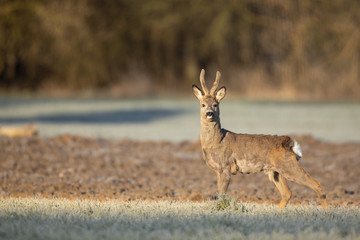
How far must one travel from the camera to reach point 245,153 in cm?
823

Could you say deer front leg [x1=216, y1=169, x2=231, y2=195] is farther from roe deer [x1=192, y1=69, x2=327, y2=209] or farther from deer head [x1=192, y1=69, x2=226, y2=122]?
deer head [x1=192, y1=69, x2=226, y2=122]

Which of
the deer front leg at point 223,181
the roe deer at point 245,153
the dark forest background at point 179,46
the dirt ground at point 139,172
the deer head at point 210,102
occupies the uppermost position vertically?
the dark forest background at point 179,46

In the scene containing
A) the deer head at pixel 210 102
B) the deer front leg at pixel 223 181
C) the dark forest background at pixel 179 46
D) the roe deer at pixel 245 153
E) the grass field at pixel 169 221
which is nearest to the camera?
the grass field at pixel 169 221

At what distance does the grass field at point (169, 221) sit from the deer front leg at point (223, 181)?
272 millimetres

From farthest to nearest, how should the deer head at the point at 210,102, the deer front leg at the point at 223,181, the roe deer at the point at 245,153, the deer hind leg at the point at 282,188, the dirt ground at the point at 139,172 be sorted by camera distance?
the dirt ground at the point at 139,172 < the deer hind leg at the point at 282,188 < the deer head at the point at 210,102 < the deer front leg at the point at 223,181 < the roe deer at the point at 245,153

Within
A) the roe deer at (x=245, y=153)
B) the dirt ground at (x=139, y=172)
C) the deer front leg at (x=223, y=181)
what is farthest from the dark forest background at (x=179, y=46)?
the deer front leg at (x=223, y=181)

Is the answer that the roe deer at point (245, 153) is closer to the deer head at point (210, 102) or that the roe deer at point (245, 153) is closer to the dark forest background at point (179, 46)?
the deer head at point (210, 102)

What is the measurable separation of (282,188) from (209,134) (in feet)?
4.06

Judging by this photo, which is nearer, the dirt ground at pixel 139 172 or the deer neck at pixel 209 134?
the deer neck at pixel 209 134

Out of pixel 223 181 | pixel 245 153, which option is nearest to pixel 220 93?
pixel 245 153

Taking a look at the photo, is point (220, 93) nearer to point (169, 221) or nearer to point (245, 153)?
point (245, 153)

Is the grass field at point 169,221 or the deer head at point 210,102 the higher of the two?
the deer head at point 210,102

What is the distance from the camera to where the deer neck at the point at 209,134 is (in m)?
8.36

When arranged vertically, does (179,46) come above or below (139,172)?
above
